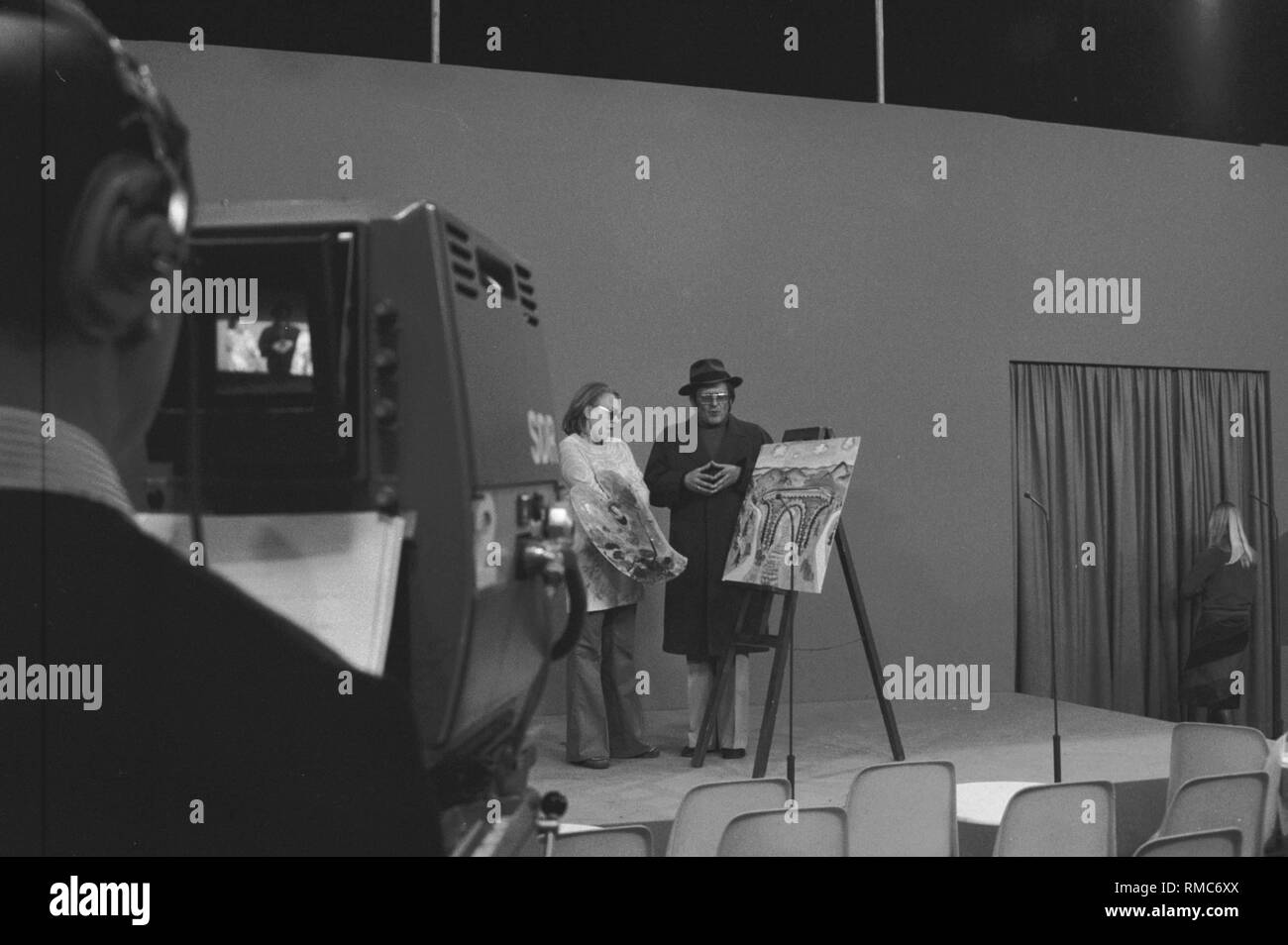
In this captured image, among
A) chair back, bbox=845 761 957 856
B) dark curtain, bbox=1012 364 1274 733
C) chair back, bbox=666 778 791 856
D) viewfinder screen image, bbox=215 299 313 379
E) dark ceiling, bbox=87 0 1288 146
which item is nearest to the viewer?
viewfinder screen image, bbox=215 299 313 379

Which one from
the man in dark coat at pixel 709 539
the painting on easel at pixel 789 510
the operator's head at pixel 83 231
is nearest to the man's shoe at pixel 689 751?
the man in dark coat at pixel 709 539

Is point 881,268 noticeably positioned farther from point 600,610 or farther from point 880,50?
point 600,610

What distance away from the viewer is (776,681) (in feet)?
8.49

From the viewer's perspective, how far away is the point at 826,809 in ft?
5.85

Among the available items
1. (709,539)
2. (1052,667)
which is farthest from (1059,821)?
(709,539)

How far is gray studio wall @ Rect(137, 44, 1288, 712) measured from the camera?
7.20ft

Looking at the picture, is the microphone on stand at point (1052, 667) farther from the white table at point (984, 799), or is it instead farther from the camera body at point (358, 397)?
the camera body at point (358, 397)

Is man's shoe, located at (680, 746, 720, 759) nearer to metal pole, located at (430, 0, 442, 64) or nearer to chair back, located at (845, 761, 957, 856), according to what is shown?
chair back, located at (845, 761, 957, 856)

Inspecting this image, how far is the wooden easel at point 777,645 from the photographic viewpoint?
2436 mm

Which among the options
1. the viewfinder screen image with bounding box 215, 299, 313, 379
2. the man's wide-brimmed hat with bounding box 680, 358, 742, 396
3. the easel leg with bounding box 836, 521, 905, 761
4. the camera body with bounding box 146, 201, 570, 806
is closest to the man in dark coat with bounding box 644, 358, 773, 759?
the man's wide-brimmed hat with bounding box 680, 358, 742, 396

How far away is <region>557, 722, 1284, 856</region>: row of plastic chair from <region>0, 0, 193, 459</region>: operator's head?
88 cm

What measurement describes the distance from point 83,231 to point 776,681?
1.73m

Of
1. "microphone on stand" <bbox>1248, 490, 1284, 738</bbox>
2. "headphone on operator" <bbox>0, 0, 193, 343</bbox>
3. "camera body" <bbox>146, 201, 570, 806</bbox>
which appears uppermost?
"headphone on operator" <bbox>0, 0, 193, 343</bbox>
